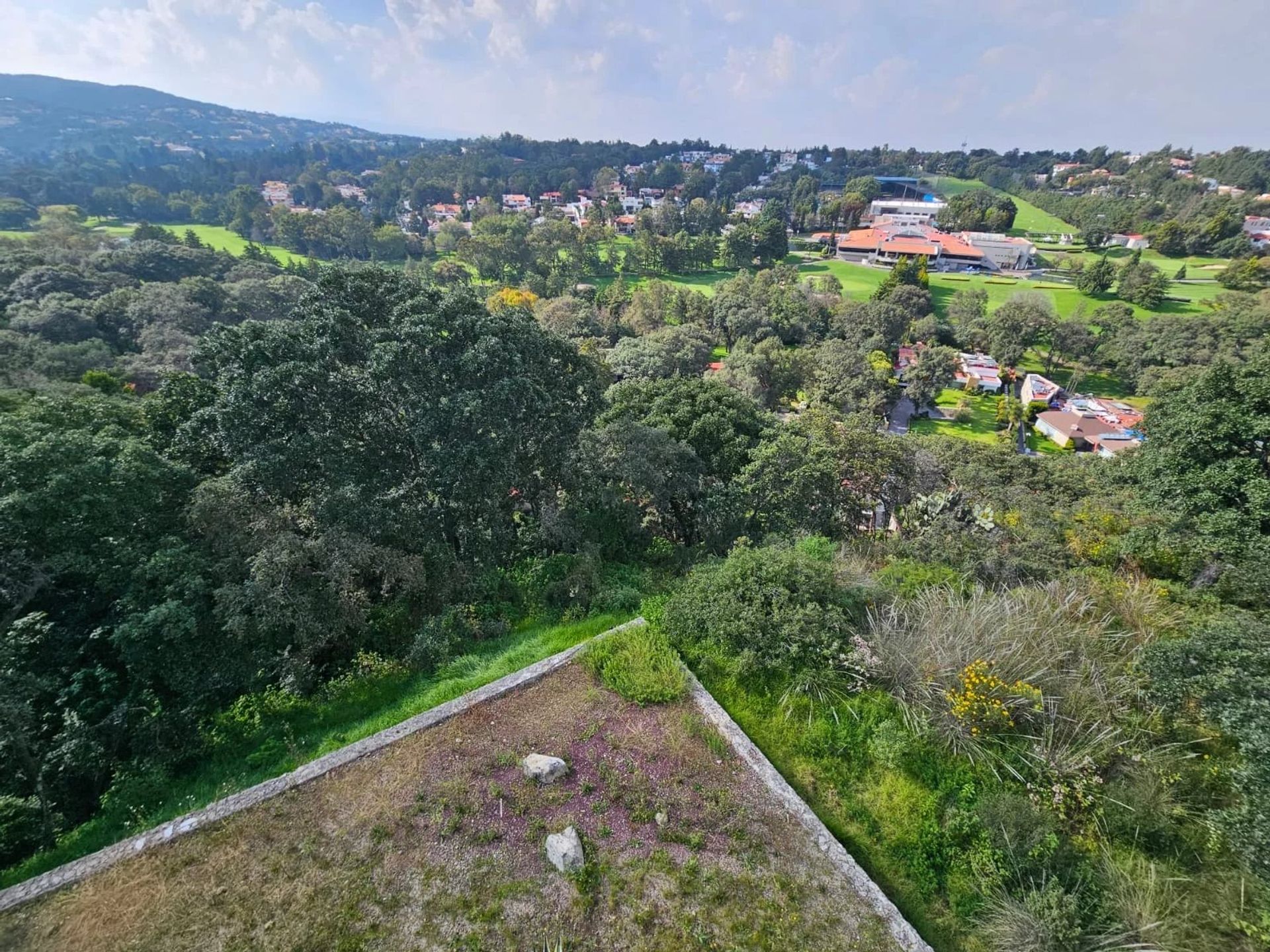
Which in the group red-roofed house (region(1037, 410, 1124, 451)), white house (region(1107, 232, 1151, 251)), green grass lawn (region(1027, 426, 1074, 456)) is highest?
white house (region(1107, 232, 1151, 251))

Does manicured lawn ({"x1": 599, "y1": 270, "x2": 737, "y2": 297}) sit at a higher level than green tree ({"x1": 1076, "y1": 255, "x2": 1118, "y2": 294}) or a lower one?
lower

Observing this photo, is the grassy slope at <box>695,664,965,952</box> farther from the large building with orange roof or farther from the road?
the large building with orange roof

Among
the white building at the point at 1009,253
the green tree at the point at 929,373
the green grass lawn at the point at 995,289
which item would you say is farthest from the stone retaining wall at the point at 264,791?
the white building at the point at 1009,253

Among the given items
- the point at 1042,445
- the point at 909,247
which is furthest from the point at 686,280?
the point at 1042,445

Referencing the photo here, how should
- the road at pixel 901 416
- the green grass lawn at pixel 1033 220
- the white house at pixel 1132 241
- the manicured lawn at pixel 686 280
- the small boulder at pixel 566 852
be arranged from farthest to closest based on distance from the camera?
the green grass lawn at pixel 1033 220
the white house at pixel 1132 241
the manicured lawn at pixel 686 280
the road at pixel 901 416
the small boulder at pixel 566 852

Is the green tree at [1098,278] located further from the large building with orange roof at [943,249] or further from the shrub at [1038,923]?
the shrub at [1038,923]

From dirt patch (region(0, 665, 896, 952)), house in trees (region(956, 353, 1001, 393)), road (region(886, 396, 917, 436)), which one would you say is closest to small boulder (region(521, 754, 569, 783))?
dirt patch (region(0, 665, 896, 952))

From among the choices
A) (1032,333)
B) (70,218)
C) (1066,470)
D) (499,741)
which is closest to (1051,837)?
(499,741)
